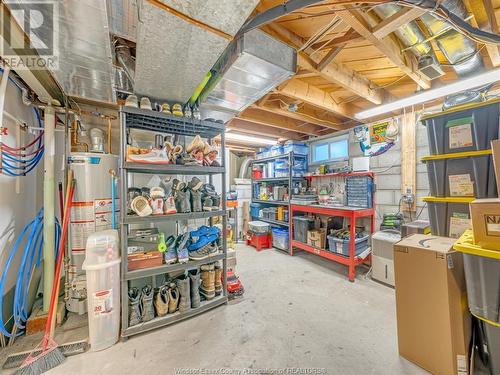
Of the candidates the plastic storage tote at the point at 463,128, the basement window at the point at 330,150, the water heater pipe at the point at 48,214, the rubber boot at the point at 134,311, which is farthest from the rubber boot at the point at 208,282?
the basement window at the point at 330,150

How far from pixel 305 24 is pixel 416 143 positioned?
2431 millimetres

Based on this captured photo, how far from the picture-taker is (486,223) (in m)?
1.09

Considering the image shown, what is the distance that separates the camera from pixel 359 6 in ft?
4.26

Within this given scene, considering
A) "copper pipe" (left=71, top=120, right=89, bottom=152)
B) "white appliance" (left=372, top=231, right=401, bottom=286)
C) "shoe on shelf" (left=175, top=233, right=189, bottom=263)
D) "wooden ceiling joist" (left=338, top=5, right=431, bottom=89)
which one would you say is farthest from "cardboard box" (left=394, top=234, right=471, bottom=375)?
"copper pipe" (left=71, top=120, right=89, bottom=152)

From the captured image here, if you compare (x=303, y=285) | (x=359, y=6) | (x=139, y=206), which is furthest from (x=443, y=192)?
(x=139, y=206)

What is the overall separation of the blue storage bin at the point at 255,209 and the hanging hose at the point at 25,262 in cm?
363

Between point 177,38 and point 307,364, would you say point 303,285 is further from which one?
point 177,38

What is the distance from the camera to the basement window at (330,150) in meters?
3.81

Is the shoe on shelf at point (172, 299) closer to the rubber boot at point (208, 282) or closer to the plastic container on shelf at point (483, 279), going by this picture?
the rubber boot at point (208, 282)

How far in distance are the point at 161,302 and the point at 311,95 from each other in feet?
9.82

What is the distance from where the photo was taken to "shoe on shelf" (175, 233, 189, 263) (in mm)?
1968

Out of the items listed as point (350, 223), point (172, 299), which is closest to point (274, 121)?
point (350, 223)

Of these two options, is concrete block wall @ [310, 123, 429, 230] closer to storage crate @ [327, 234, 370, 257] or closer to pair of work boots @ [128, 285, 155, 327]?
storage crate @ [327, 234, 370, 257]

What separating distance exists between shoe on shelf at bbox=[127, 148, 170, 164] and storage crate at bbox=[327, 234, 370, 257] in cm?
270
